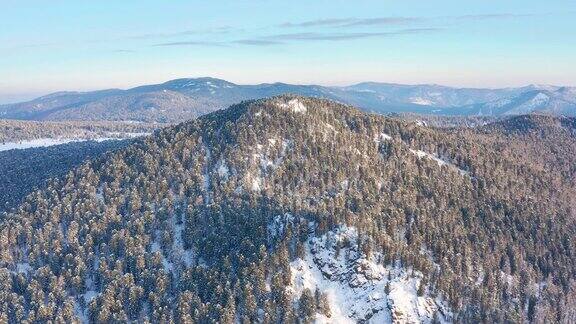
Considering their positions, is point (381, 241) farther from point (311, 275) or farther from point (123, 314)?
point (123, 314)

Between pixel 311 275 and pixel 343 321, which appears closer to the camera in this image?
pixel 343 321

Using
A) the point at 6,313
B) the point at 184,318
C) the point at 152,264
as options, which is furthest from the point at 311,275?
the point at 6,313

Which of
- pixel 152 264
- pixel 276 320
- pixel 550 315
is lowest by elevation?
pixel 550 315

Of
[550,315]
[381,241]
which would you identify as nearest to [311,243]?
[381,241]

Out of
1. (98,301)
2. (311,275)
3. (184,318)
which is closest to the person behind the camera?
(184,318)

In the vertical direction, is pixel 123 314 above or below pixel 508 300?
above

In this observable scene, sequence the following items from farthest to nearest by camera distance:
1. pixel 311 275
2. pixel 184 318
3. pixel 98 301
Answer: pixel 311 275
pixel 98 301
pixel 184 318
